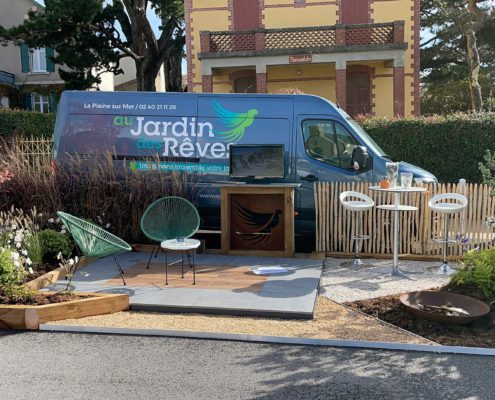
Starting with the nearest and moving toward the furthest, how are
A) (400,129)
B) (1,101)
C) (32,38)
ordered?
(400,129) < (32,38) < (1,101)

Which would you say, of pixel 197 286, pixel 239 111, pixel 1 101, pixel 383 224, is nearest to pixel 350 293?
pixel 197 286

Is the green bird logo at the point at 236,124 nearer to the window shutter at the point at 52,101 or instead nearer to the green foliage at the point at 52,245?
the green foliage at the point at 52,245

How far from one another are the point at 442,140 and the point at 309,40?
32.7ft

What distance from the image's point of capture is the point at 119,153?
341 inches

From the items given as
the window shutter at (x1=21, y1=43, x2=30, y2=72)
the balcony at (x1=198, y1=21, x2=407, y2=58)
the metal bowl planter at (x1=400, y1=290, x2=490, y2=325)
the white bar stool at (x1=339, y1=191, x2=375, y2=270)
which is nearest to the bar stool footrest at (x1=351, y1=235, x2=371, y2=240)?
the white bar stool at (x1=339, y1=191, x2=375, y2=270)

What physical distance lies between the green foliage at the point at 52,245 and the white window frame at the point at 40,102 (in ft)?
79.2

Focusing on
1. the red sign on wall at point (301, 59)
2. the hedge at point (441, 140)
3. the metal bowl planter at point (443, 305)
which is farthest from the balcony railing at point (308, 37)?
the metal bowl planter at point (443, 305)

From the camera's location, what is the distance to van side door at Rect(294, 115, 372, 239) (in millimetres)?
8211

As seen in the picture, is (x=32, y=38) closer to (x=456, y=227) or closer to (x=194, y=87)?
(x=194, y=87)

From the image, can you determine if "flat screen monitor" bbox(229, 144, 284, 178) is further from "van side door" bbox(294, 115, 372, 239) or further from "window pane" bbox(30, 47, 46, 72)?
"window pane" bbox(30, 47, 46, 72)

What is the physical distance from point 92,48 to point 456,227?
62.7 ft

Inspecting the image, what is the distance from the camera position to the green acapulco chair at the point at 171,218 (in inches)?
284

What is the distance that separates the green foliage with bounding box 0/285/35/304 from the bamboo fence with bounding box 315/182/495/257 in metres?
4.47

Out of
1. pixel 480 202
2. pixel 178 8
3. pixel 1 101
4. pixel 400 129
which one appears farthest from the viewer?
pixel 1 101
